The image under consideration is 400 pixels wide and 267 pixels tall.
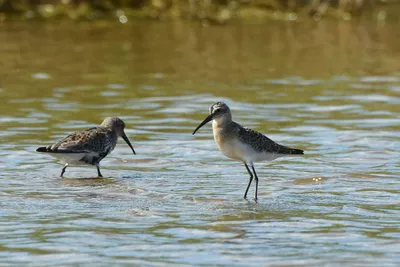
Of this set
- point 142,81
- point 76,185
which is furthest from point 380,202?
point 142,81

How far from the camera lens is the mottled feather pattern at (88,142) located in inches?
497

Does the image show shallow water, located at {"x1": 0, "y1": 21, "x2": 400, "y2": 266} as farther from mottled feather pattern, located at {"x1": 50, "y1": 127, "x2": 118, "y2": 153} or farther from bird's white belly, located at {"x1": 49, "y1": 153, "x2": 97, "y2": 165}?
mottled feather pattern, located at {"x1": 50, "y1": 127, "x2": 118, "y2": 153}

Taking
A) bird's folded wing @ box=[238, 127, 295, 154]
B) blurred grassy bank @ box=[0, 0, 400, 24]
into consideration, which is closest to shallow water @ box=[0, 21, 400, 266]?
bird's folded wing @ box=[238, 127, 295, 154]

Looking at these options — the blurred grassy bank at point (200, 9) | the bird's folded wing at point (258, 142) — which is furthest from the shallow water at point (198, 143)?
the blurred grassy bank at point (200, 9)

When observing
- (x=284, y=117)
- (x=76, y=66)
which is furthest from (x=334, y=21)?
(x=284, y=117)

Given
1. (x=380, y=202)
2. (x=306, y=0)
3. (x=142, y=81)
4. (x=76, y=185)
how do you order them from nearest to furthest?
(x=380, y=202) → (x=76, y=185) → (x=142, y=81) → (x=306, y=0)

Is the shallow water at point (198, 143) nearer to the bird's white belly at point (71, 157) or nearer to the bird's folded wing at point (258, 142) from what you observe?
the bird's white belly at point (71, 157)

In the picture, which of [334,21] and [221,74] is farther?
[334,21]

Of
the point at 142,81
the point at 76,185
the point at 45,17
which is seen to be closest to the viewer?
the point at 76,185

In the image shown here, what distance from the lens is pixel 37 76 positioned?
19.4 meters

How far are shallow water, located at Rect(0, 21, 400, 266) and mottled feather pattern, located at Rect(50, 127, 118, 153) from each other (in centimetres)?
38

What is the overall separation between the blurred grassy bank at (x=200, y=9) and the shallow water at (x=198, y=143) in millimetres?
761

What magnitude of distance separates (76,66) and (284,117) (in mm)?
5647

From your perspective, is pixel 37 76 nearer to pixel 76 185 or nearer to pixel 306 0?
pixel 76 185
